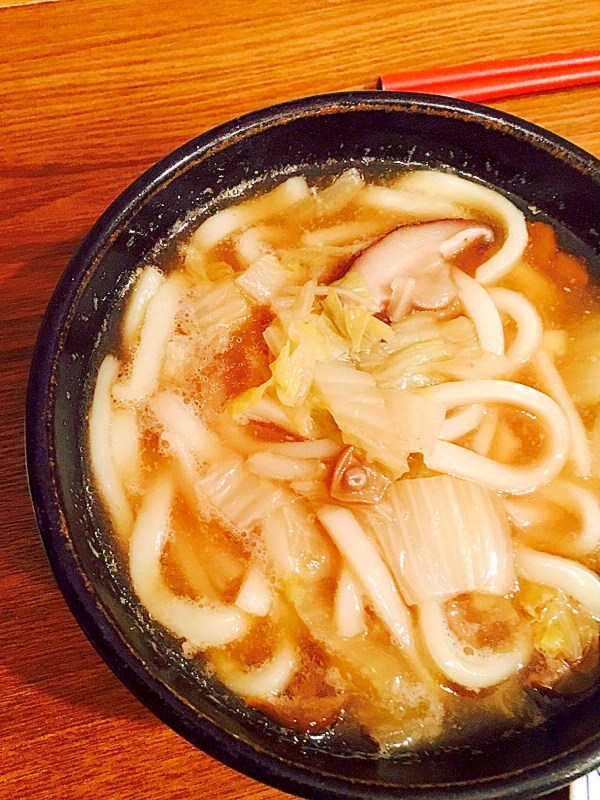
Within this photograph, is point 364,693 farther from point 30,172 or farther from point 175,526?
point 30,172

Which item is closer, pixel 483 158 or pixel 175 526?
pixel 175 526

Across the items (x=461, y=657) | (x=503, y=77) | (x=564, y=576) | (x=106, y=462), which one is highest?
(x=503, y=77)

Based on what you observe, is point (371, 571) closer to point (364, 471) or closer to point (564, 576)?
point (364, 471)

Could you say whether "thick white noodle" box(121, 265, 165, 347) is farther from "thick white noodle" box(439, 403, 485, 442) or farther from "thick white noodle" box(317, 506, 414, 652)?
"thick white noodle" box(439, 403, 485, 442)

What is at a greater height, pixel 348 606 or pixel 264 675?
pixel 348 606

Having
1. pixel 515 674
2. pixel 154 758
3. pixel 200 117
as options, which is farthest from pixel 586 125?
pixel 154 758

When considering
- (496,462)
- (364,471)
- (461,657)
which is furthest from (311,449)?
(461,657)

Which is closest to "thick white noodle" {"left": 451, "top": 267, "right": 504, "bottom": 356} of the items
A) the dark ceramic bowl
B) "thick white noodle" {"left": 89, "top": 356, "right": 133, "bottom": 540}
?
the dark ceramic bowl
